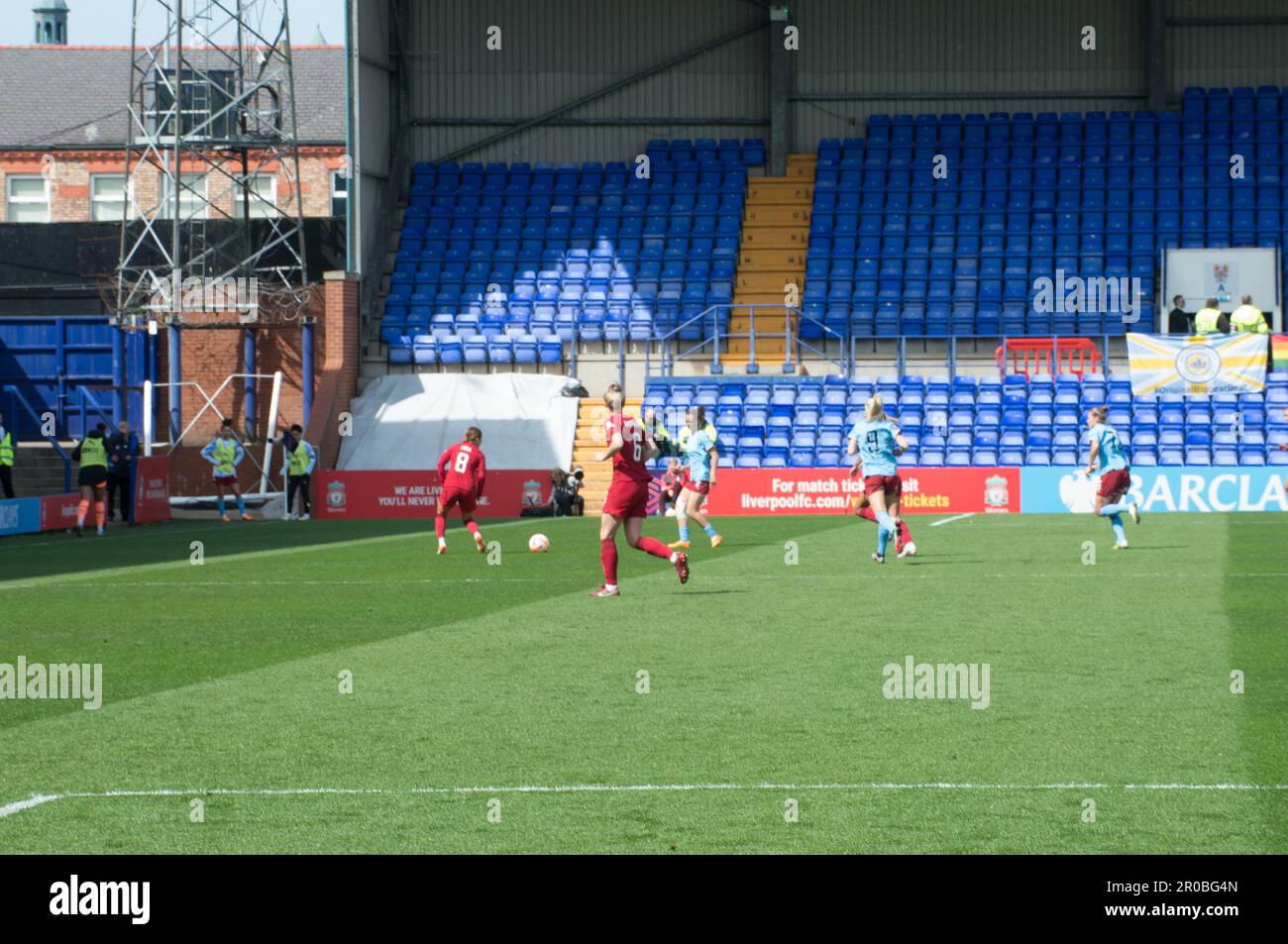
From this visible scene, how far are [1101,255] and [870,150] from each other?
7132 millimetres

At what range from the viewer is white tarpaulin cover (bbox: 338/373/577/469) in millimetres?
41469

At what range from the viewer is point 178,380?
4447 centimetres

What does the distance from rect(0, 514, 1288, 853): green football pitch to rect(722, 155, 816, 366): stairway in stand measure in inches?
922

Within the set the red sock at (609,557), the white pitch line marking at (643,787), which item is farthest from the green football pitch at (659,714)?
the red sock at (609,557)

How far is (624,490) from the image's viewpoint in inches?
717

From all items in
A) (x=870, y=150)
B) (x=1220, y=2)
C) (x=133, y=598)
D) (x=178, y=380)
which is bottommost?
(x=133, y=598)

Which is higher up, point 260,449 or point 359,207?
point 359,207

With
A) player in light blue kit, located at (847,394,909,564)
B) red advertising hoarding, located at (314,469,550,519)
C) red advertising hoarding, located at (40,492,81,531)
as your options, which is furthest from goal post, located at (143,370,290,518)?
player in light blue kit, located at (847,394,909,564)

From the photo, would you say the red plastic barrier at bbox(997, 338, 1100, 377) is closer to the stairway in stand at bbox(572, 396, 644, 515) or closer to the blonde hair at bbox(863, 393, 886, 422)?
the stairway in stand at bbox(572, 396, 644, 515)

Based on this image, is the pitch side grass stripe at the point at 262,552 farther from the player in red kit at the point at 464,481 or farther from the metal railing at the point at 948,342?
the metal railing at the point at 948,342

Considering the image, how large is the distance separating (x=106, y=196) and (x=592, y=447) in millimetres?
26047

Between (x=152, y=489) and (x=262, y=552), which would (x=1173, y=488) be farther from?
(x=152, y=489)
